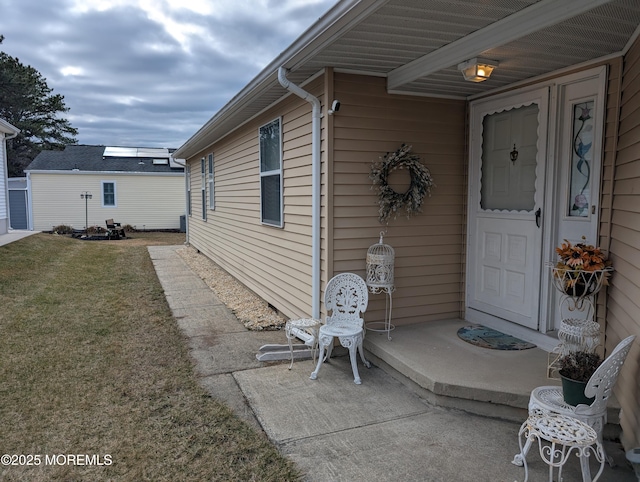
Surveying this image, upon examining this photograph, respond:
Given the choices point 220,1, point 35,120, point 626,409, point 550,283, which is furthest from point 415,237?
point 35,120

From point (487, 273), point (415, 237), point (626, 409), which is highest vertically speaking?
point (415, 237)

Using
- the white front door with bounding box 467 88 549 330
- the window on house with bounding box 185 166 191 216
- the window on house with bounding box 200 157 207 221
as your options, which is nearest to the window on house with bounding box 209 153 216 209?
the window on house with bounding box 200 157 207 221

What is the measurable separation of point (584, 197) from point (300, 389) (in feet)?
8.26

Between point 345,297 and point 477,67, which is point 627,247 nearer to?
point 477,67

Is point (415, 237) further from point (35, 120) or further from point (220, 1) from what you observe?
point (35, 120)

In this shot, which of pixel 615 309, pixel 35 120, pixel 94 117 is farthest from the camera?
pixel 94 117

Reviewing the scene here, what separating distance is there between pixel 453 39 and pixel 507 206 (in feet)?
5.15

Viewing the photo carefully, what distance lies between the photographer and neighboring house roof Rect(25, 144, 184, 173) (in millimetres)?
19641

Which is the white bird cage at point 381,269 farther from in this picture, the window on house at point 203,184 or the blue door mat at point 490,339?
the window on house at point 203,184

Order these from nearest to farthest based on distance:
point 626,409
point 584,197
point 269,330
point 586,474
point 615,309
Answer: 1. point 586,474
2. point 626,409
3. point 615,309
4. point 584,197
5. point 269,330

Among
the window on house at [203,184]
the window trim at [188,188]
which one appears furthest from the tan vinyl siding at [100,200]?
the window on house at [203,184]

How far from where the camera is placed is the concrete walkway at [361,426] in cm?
226

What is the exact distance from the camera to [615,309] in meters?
2.75

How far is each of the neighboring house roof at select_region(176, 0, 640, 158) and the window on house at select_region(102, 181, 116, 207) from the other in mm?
18142
